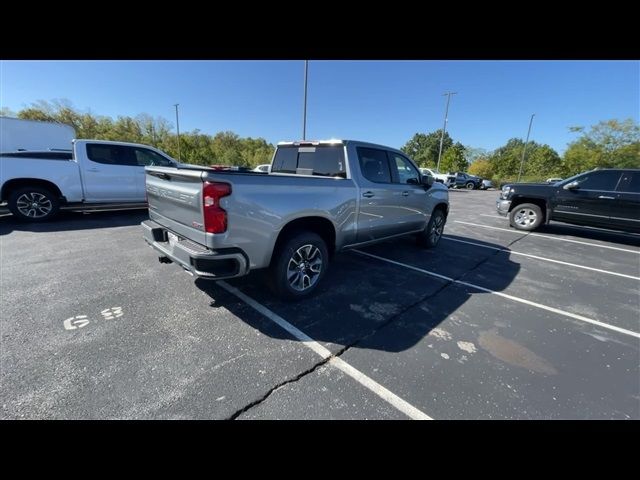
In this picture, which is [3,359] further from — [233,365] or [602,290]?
[602,290]

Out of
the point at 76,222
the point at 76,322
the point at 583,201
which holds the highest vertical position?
the point at 583,201

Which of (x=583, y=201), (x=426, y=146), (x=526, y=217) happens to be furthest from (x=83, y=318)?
(x=426, y=146)

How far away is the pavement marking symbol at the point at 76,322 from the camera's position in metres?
2.67

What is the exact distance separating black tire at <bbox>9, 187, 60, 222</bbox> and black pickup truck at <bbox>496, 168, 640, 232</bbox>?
12661 mm

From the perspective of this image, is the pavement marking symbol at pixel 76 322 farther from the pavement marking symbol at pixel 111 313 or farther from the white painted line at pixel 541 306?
the white painted line at pixel 541 306

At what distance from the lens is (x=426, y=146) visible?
249 ft

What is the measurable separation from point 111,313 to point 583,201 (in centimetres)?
1052

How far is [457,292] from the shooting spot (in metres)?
3.85

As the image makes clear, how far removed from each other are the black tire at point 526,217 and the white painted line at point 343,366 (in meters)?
8.65

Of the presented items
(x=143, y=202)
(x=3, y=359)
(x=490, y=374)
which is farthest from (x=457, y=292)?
(x=143, y=202)

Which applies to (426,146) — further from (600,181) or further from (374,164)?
(374,164)

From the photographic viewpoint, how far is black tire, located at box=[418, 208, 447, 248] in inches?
226
